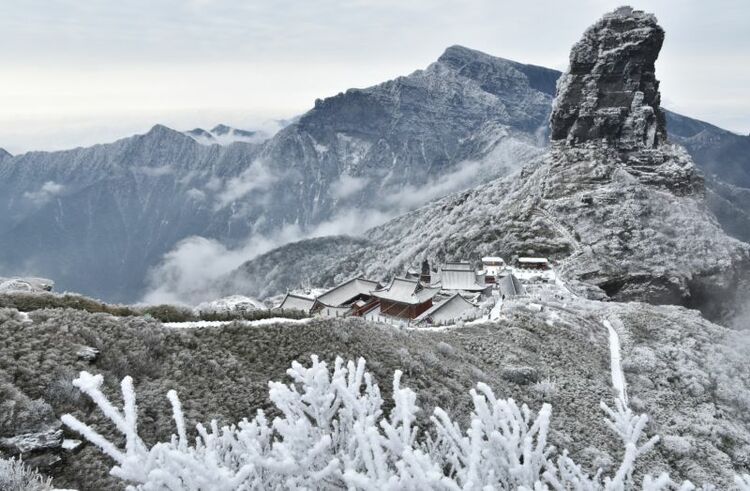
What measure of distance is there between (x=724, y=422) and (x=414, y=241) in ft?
489

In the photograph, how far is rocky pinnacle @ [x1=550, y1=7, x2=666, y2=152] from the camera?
155000 millimetres

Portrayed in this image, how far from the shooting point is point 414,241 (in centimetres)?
18400

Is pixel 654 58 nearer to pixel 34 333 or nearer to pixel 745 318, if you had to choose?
pixel 745 318

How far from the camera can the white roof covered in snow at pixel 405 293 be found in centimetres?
6322

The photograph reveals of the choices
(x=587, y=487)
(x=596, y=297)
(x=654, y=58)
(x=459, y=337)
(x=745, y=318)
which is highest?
(x=654, y=58)

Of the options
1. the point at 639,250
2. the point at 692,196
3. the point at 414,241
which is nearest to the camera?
the point at 639,250

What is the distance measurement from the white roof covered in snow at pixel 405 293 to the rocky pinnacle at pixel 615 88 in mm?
117776

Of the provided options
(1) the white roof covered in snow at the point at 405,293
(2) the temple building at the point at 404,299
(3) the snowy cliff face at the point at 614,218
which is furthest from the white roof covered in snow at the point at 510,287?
(3) the snowy cliff face at the point at 614,218

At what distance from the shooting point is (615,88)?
162 metres

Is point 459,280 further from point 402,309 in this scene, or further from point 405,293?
point 402,309

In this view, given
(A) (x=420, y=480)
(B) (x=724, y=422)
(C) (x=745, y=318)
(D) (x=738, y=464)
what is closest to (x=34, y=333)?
(A) (x=420, y=480)

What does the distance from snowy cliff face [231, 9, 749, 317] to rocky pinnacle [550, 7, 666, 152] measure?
0.40 m

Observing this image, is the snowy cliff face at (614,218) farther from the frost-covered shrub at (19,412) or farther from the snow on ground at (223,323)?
the frost-covered shrub at (19,412)

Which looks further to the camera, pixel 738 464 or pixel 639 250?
pixel 639 250
